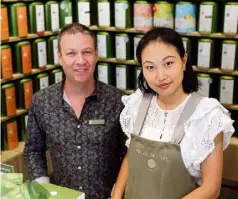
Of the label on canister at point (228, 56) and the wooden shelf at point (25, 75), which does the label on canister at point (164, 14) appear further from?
the wooden shelf at point (25, 75)

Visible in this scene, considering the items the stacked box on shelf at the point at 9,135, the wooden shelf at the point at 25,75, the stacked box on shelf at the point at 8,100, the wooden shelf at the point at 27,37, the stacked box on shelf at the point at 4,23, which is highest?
the stacked box on shelf at the point at 4,23

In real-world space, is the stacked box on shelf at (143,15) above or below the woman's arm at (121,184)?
→ above

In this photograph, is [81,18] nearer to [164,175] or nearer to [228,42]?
[228,42]

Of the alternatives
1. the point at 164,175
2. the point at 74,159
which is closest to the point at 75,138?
the point at 74,159

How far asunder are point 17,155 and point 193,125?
7.69ft

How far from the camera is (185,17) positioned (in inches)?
138

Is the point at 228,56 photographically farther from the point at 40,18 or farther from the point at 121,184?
the point at 121,184

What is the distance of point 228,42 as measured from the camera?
3402 mm

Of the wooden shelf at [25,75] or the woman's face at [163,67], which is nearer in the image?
the woman's face at [163,67]

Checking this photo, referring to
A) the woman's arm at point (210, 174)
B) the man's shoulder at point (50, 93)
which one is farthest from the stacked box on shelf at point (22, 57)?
the woman's arm at point (210, 174)

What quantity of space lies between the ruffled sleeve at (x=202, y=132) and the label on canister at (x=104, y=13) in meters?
2.58

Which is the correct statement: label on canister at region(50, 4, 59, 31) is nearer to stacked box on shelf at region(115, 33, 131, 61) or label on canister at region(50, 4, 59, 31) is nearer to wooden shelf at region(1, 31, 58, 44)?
wooden shelf at region(1, 31, 58, 44)

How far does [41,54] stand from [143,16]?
1.00 meters

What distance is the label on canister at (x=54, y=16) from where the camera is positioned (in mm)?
3760
